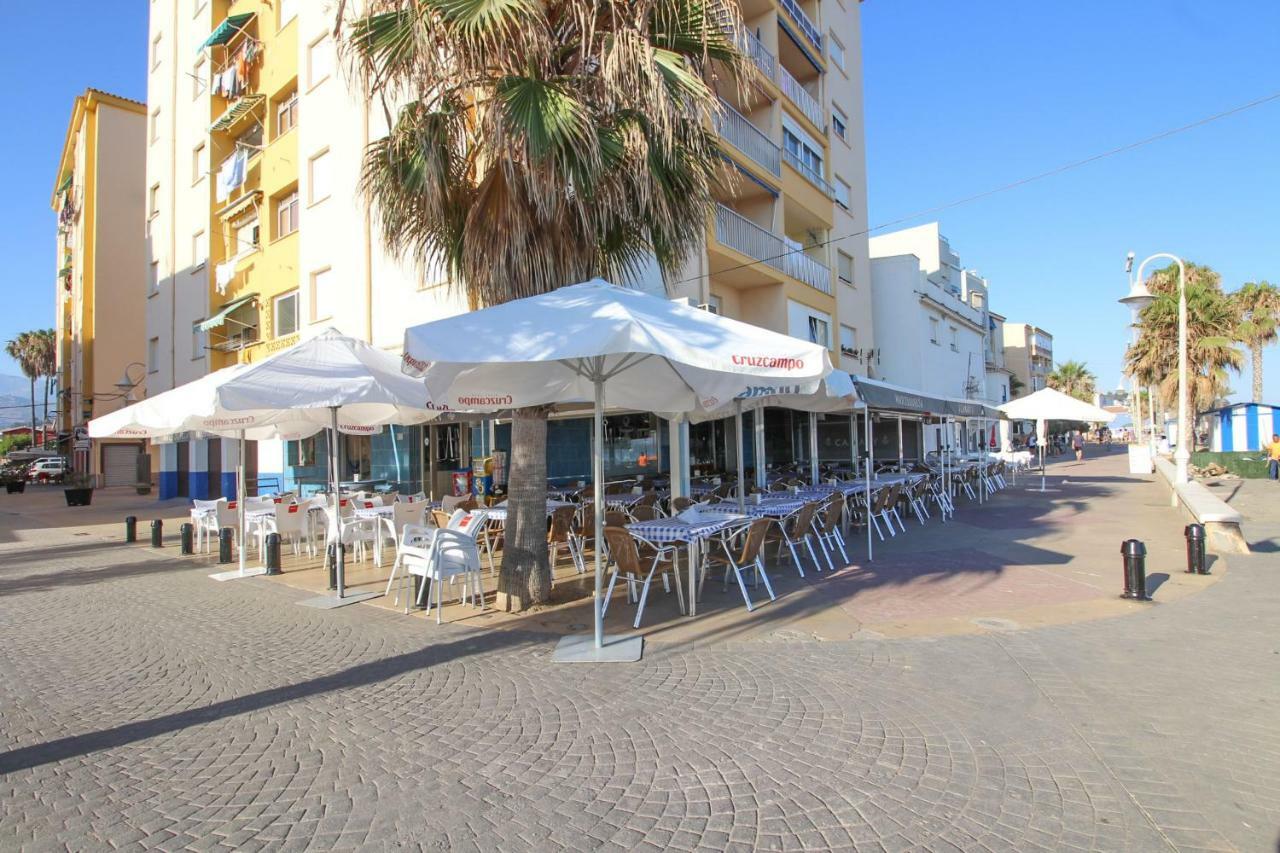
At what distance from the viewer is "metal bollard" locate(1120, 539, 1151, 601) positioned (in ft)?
23.5

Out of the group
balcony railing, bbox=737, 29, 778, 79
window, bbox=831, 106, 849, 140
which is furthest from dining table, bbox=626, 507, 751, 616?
window, bbox=831, 106, 849, 140

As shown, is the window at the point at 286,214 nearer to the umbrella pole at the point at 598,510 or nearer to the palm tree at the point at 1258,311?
the umbrella pole at the point at 598,510

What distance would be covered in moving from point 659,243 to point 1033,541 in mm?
8238

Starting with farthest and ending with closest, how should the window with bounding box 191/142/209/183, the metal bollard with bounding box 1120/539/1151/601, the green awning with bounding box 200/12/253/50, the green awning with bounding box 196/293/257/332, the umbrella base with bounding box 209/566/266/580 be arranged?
the window with bounding box 191/142/209/183
the green awning with bounding box 200/12/253/50
the green awning with bounding box 196/293/257/332
the umbrella base with bounding box 209/566/266/580
the metal bollard with bounding box 1120/539/1151/601

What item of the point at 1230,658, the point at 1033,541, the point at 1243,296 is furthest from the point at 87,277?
the point at 1243,296

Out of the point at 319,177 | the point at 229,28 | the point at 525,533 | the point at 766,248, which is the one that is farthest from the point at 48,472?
the point at 525,533

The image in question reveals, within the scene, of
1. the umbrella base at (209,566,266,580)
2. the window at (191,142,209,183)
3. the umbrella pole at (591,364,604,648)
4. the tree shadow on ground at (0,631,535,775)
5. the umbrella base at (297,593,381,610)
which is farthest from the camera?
the window at (191,142,209,183)

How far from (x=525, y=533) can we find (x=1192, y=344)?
32.6 meters

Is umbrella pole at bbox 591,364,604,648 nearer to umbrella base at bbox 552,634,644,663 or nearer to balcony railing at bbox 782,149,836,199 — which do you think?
umbrella base at bbox 552,634,644,663

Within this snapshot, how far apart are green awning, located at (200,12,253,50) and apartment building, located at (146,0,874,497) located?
71 millimetres

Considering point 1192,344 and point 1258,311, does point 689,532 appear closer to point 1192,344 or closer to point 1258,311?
point 1192,344

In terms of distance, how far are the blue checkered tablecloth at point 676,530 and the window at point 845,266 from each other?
16206 mm

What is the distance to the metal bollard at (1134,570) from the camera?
23.5 feet

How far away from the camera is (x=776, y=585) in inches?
334
